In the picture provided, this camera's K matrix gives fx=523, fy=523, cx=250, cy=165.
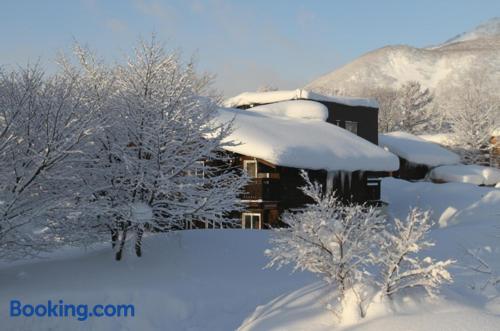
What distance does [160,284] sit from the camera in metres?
12.6

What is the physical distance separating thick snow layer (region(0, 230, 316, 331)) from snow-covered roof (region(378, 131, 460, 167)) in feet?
93.7

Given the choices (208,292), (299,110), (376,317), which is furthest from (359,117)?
(376,317)

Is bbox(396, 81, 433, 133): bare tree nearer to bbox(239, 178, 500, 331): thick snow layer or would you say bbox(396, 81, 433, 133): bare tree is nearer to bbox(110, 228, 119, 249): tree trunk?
bbox(239, 178, 500, 331): thick snow layer

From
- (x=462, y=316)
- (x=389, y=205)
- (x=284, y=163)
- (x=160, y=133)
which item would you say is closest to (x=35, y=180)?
(x=160, y=133)

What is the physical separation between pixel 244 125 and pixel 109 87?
11.3 m

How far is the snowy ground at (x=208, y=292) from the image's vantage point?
8.91 m

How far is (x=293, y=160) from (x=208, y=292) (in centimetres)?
1106

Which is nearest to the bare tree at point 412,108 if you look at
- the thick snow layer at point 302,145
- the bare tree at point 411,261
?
the thick snow layer at point 302,145

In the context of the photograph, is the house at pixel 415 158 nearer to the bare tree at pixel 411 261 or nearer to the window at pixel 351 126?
the window at pixel 351 126

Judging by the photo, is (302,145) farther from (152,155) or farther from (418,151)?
(418,151)

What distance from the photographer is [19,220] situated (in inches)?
424

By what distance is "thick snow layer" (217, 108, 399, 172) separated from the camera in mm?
22625

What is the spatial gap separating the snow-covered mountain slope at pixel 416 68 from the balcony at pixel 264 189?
13742cm

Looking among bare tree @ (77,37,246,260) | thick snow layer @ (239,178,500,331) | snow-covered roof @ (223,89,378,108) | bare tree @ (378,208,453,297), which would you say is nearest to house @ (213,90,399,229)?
snow-covered roof @ (223,89,378,108)
